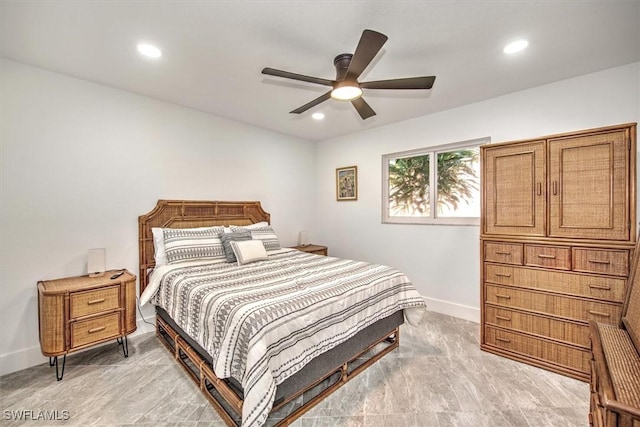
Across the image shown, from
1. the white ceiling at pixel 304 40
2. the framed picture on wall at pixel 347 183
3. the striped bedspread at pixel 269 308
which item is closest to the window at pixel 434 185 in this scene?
the framed picture on wall at pixel 347 183

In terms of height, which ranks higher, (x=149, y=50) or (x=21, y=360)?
(x=149, y=50)

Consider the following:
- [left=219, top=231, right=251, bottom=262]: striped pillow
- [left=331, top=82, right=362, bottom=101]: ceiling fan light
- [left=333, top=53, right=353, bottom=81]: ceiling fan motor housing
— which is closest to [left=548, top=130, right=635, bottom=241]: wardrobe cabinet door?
[left=331, top=82, right=362, bottom=101]: ceiling fan light

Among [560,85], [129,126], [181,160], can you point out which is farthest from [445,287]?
[129,126]

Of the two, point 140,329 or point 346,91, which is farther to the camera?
point 140,329

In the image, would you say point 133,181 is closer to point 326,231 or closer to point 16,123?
point 16,123

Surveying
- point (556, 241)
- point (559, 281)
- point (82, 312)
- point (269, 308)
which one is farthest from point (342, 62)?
point (82, 312)

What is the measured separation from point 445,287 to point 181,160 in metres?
3.70

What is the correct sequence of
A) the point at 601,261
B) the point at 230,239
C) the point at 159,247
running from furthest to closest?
the point at 230,239 → the point at 159,247 → the point at 601,261

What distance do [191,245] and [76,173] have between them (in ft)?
4.07

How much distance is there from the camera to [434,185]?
12.5 feet

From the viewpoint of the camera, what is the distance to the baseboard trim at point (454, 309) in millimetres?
3344

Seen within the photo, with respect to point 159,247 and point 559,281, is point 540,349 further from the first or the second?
point 159,247

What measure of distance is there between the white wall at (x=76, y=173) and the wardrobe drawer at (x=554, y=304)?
3424mm

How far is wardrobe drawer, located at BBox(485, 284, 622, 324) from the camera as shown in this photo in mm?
2133
